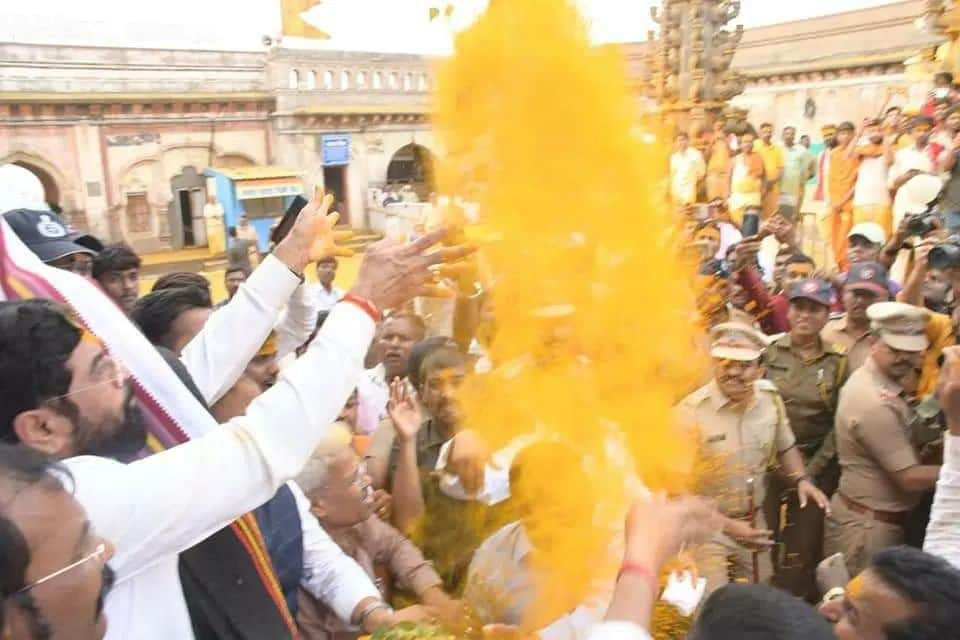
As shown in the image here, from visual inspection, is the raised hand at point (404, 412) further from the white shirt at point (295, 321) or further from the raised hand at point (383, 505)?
the white shirt at point (295, 321)

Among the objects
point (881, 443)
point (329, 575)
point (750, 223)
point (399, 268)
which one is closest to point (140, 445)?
point (399, 268)

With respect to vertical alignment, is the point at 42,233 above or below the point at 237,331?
above

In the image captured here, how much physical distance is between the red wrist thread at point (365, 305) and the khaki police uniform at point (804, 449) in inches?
89.4

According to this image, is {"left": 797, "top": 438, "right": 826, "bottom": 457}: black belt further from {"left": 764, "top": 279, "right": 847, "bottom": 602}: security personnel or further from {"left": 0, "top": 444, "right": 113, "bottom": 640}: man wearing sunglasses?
{"left": 0, "top": 444, "right": 113, "bottom": 640}: man wearing sunglasses

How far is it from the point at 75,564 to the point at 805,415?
10.2 ft

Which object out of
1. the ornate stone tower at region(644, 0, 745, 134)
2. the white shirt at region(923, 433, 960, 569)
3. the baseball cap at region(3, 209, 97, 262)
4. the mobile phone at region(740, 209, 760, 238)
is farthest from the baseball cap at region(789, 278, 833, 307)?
the ornate stone tower at region(644, 0, 745, 134)

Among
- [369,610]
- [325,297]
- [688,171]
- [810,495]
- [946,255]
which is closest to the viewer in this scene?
[369,610]

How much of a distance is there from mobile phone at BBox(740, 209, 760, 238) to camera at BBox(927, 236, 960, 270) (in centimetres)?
436

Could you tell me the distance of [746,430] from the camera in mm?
3033

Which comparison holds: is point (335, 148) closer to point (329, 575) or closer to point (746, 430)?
point (746, 430)

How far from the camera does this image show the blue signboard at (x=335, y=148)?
17953mm

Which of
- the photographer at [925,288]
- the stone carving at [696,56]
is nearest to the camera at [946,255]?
the photographer at [925,288]

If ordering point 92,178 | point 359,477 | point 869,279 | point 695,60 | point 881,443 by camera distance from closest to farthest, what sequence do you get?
1. point 359,477
2. point 881,443
3. point 869,279
4. point 695,60
5. point 92,178

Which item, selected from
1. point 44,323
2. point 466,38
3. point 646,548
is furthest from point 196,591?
point 466,38
